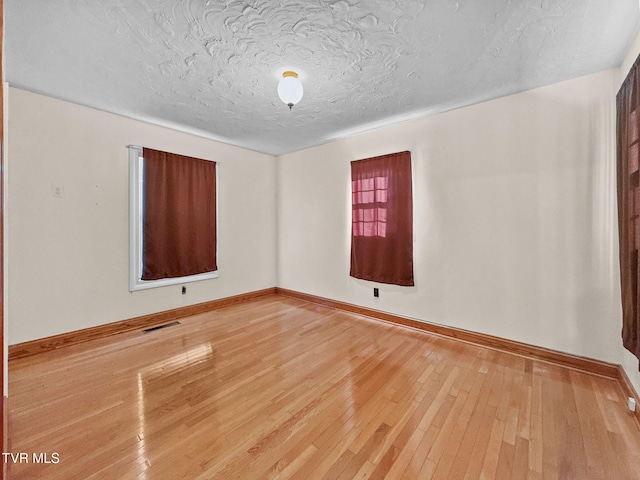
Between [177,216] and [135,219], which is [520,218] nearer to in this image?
[177,216]

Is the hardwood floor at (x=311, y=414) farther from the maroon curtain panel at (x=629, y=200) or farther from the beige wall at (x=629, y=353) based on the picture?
the maroon curtain panel at (x=629, y=200)

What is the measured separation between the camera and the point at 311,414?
5.89 ft

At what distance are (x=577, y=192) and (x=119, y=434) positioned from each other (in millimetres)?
3798

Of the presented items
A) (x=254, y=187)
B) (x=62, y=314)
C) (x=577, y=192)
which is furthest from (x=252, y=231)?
(x=577, y=192)

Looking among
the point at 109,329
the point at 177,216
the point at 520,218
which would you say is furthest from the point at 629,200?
the point at 109,329

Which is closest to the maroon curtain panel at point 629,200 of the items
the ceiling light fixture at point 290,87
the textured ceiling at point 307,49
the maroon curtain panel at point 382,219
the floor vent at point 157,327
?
the textured ceiling at point 307,49

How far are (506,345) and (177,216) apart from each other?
400 centimetres

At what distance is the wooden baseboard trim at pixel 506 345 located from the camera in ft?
7.34

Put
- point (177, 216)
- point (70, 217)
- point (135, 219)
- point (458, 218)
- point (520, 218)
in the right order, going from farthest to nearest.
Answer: point (177, 216)
point (135, 219)
point (458, 218)
point (70, 217)
point (520, 218)

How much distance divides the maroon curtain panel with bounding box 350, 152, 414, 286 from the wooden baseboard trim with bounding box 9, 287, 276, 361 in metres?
2.11

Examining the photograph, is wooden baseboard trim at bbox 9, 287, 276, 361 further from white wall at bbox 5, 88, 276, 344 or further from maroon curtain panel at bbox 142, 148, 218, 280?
maroon curtain panel at bbox 142, 148, 218, 280

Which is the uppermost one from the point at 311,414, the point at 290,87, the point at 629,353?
the point at 290,87

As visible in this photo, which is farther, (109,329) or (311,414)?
(109,329)

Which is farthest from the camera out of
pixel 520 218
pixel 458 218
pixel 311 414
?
pixel 458 218
